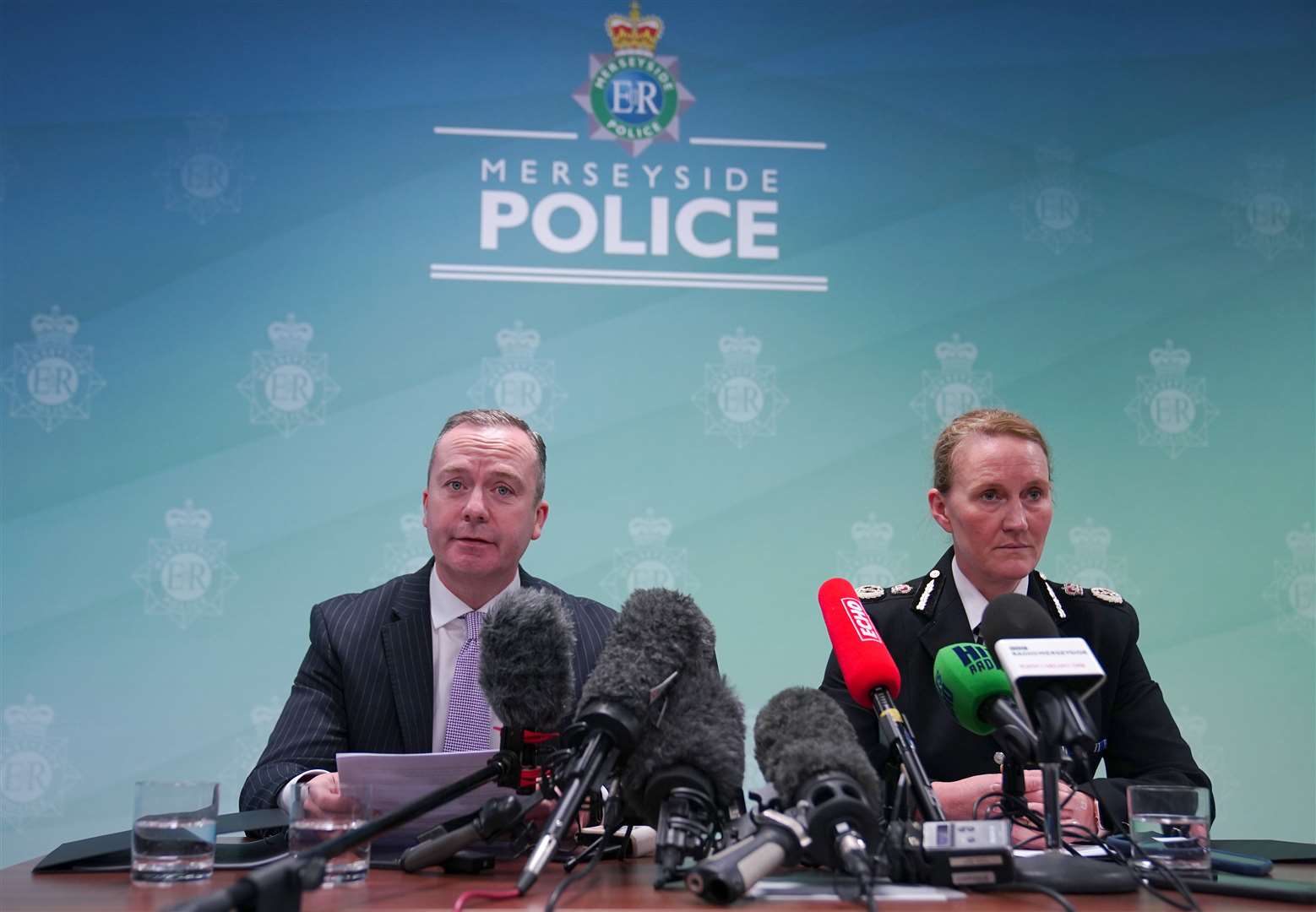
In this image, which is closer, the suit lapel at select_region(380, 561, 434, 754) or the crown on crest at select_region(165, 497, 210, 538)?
the suit lapel at select_region(380, 561, 434, 754)

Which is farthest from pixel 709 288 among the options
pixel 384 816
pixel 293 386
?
pixel 384 816

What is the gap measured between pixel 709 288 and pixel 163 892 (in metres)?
3.02

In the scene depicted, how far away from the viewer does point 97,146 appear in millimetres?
4062

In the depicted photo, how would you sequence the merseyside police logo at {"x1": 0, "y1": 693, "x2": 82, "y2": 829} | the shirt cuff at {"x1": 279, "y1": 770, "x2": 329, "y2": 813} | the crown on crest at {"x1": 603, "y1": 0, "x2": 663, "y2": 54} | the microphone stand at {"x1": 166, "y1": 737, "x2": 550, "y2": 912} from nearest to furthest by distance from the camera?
the microphone stand at {"x1": 166, "y1": 737, "x2": 550, "y2": 912}
the shirt cuff at {"x1": 279, "y1": 770, "x2": 329, "y2": 813}
the merseyside police logo at {"x1": 0, "y1": 693, "x2": 82, "y2": 829}
the crown on crest at {"x1": 603, "y1": 0, "x2": 663, "y2": 54}

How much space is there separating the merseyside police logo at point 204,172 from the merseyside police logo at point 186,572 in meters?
1.06

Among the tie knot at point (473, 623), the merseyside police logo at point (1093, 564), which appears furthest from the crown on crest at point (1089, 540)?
the tie knot at point (473, 623)

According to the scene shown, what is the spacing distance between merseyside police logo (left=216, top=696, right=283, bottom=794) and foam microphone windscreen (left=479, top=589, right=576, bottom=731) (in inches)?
96.0

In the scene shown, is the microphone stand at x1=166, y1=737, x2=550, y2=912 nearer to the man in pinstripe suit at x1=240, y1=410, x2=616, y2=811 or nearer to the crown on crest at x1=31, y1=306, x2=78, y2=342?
the man in pinstripe suit at x1=240, y1=410, x2=616, y2=811

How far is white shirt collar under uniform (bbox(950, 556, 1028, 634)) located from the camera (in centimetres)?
271

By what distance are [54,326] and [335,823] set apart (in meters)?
3.02

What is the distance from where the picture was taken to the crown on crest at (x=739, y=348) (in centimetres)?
413

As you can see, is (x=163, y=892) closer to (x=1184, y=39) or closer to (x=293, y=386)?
(x=293, y=386)

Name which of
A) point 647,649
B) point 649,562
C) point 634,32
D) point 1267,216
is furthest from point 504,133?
point 647,649

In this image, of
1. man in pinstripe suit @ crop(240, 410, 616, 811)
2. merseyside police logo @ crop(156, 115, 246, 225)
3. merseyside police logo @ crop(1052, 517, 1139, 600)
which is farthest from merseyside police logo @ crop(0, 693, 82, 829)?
merseyside police logo @ crop(1052, 517, 1139, 600)
